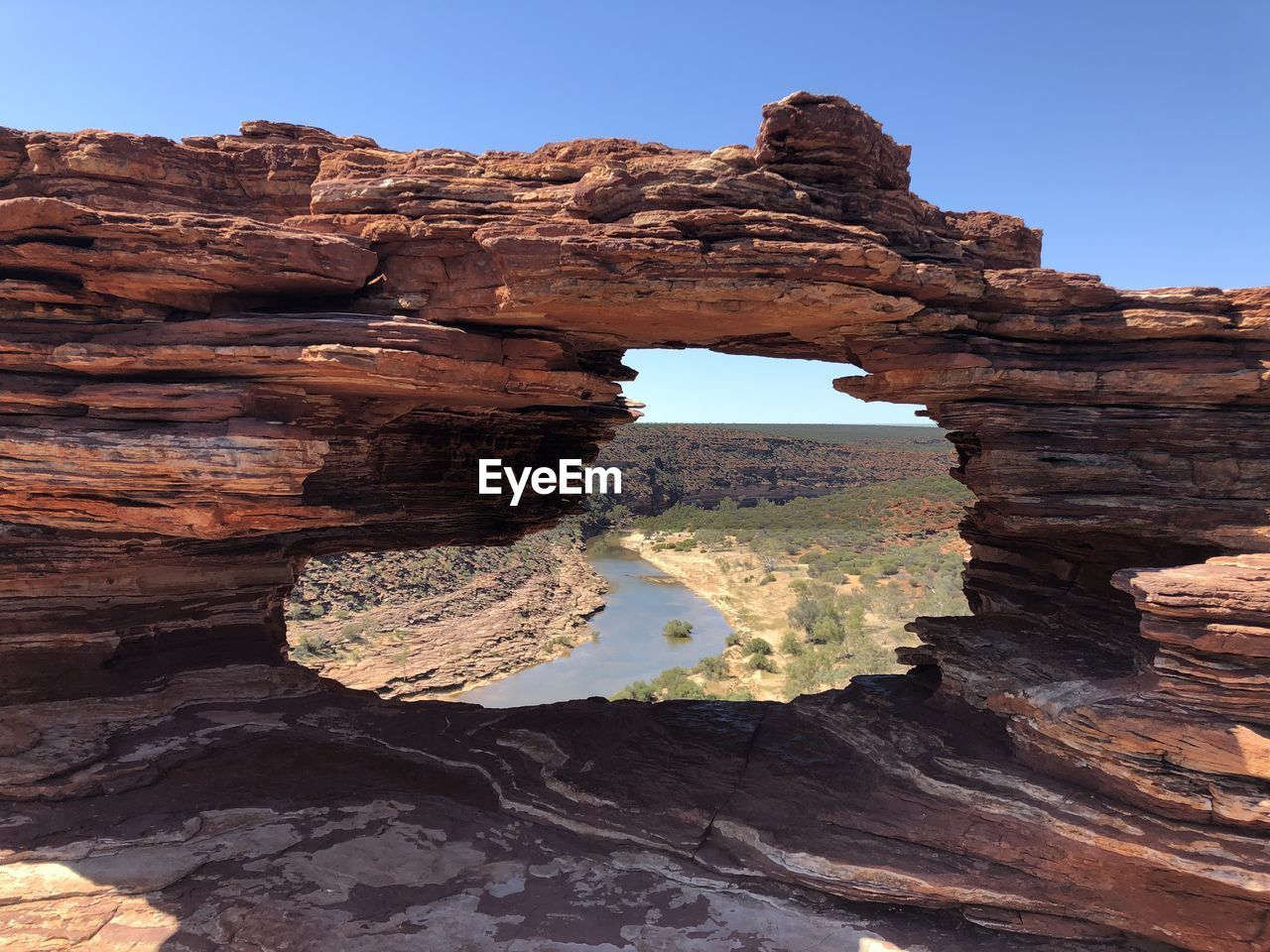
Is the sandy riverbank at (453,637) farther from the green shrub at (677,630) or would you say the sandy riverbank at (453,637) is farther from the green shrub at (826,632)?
the green shrub at (826,632)

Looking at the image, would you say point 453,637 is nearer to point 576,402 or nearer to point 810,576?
point 576,402

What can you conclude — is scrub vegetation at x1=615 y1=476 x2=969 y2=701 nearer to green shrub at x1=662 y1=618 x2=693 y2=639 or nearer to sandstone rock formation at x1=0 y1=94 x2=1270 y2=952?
green shrub at x1=662 y1=618 x2=693 y2=639

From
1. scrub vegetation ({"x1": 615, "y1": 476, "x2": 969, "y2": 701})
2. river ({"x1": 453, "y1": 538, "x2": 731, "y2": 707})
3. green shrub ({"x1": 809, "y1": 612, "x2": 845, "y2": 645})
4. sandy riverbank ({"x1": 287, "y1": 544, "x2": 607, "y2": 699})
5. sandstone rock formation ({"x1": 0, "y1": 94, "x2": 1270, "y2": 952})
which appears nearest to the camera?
sandstone rock formation ({"x1": 0, "y1": 94, "x2": 1270, "y2": 952})

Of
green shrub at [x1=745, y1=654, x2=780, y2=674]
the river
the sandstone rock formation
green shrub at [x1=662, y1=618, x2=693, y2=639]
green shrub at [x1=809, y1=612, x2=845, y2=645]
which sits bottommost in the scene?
the river

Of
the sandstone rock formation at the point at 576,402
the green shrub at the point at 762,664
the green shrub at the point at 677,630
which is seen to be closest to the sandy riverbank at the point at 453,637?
the green shrub at the point at 677,630

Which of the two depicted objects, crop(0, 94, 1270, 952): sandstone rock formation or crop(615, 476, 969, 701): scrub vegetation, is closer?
crop(0, 94, 1270, 952): sandstone rock formation

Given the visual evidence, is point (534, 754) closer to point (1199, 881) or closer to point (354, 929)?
point (354, 929)

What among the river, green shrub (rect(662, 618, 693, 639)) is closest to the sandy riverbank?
the river

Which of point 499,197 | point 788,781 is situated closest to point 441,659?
point 788,781
